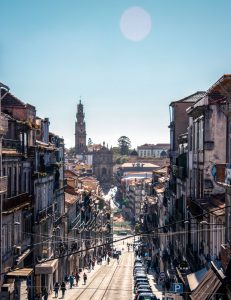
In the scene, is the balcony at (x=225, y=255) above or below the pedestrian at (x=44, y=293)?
above

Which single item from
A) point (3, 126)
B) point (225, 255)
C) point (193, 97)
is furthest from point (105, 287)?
point (225, 255)

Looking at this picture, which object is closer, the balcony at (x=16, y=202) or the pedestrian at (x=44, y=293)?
→ the balcony at (x=16, y=202)

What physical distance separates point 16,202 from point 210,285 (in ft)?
57.3

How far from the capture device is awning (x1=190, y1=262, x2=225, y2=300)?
22.5 metres

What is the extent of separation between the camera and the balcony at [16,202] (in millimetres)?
34156

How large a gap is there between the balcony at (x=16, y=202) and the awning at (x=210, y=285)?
13901mm

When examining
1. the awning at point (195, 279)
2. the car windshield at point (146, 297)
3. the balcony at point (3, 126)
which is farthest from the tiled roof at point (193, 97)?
the awning at point (195, 279)

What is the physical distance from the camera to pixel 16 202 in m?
37.0

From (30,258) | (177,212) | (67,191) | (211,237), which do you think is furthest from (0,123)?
(67,191)

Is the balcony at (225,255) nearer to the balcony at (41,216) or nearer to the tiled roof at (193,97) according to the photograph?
the balcony at (41,216)

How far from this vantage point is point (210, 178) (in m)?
33.3

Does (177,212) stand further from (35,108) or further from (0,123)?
(0,123)

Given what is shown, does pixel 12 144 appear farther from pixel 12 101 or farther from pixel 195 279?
pixel 195 279

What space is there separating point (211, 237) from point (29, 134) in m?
17.6
